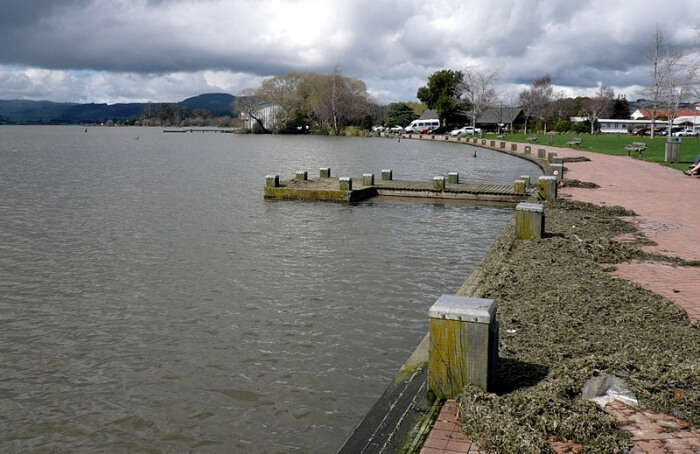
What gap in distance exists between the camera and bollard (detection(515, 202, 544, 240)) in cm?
1260

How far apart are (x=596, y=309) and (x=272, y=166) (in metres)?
37.4

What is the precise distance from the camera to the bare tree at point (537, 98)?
114 m

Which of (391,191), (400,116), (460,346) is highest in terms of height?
(400,116)

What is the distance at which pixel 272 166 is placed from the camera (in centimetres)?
4388

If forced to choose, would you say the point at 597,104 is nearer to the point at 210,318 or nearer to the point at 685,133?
the point at 685,133

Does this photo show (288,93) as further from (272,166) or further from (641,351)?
(641,351)

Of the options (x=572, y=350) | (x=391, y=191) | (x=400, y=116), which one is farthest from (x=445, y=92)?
(x=572, y=350)

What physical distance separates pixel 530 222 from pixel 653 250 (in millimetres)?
2330

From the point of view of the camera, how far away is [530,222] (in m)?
12.6

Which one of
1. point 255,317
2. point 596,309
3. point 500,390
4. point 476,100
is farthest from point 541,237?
point 476,100

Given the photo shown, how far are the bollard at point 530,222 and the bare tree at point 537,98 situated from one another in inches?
3886

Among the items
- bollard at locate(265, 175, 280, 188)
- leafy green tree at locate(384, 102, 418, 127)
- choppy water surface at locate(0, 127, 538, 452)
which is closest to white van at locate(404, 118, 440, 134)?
leafy green tree at locate(384, 102, 418, 127)

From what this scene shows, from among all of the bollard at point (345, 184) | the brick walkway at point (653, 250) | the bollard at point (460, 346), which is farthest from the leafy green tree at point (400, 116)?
the bollard at point (460, 346)

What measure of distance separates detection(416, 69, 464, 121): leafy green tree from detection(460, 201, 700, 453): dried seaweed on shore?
104465 mm
